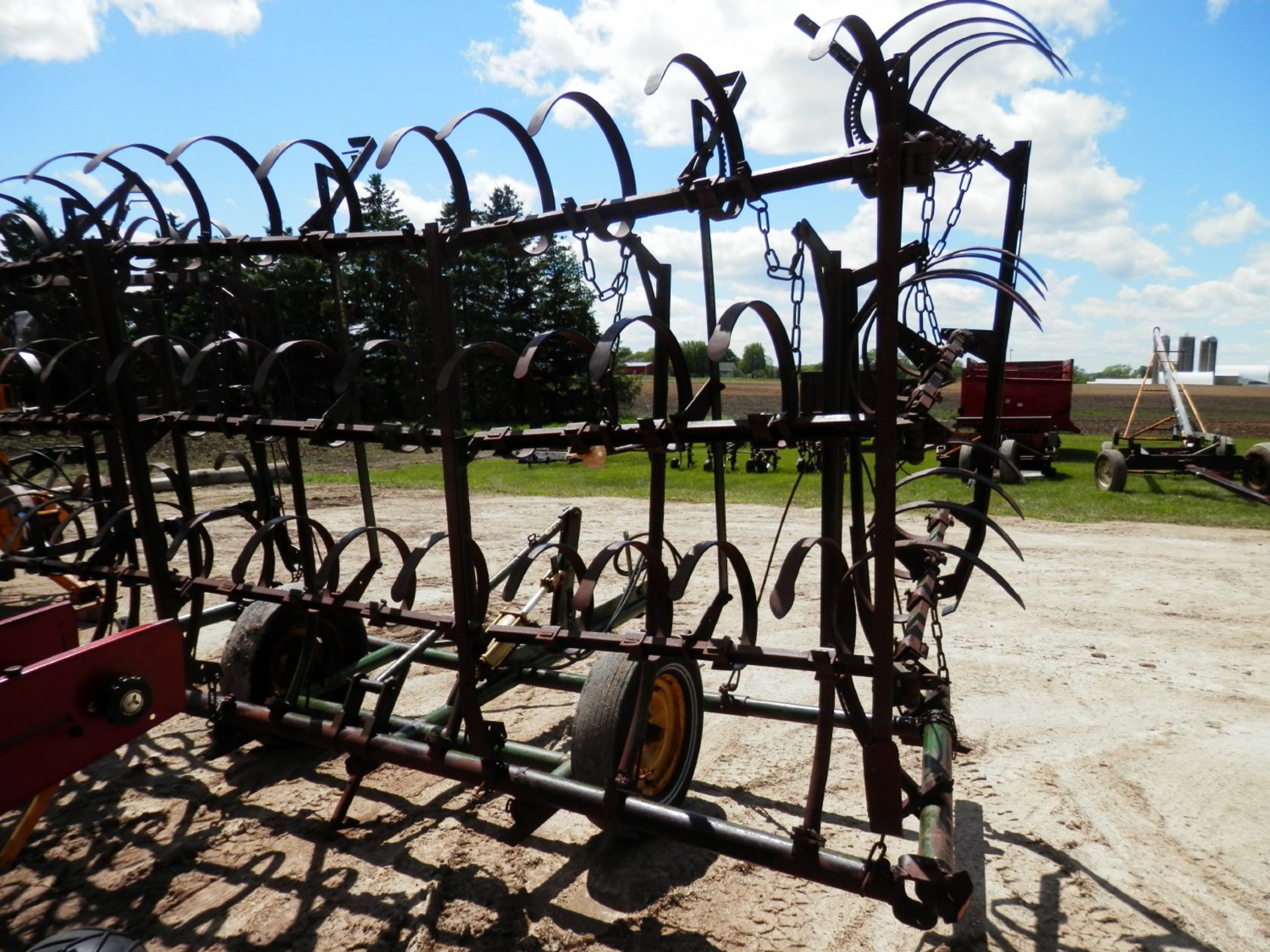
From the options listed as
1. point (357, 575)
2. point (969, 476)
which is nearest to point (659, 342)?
point (969, 476)

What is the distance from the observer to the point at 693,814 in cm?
254

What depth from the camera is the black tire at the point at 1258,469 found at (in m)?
12.1

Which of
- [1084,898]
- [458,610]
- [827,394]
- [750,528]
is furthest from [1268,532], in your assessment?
[458,610]

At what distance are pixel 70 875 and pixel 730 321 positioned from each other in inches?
124

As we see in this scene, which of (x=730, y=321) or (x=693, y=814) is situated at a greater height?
(x=730, y=321)

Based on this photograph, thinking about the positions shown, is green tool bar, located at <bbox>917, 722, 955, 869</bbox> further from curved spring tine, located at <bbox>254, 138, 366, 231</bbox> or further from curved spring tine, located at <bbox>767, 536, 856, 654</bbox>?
curved spring tine, located at <bbox>254, 138, 366, 231</bbox>

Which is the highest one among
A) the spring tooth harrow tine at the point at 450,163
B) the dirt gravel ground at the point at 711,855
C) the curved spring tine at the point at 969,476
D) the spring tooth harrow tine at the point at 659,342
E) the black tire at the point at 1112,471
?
the spring tooth harrow tine at the point at 450,163

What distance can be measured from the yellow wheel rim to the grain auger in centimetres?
1

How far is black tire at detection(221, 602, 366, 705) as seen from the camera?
12.7 ft

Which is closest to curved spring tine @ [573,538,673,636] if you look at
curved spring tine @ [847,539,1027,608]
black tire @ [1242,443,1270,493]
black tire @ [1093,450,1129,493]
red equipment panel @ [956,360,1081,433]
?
curved spring tine @ [847,539,1027,608]

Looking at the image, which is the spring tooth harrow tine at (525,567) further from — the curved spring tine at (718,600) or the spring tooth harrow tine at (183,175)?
the spring tooth harrow tine at (183,175)

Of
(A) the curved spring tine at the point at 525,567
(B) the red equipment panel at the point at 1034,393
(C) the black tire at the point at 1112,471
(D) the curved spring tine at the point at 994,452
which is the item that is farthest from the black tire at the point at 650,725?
(B) the red equipment panel at the point at 1034,393

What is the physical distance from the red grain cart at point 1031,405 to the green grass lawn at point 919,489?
607 millimetres

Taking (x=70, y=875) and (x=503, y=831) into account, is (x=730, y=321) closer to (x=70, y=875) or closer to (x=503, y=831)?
(x=503, y=831)
